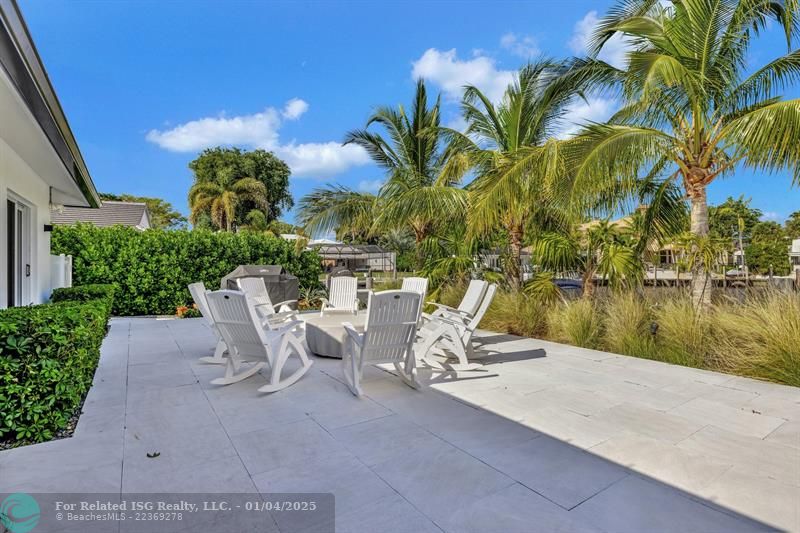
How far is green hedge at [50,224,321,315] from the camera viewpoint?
10.8 metres

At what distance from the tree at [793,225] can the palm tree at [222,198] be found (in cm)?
5330

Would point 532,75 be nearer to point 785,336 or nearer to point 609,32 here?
point 609,32

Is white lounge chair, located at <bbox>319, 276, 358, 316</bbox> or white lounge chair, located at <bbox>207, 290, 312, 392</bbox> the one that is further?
white lounge chair, located at <bbox>319, 276, 358, 316</bbox>

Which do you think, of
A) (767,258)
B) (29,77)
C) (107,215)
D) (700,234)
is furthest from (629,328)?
(767,258)

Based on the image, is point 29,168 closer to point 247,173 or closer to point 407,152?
point 407,152

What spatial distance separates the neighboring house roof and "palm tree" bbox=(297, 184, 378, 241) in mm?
7852

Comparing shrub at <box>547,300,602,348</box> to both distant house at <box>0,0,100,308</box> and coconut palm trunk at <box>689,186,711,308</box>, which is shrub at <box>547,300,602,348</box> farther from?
distant house at <box>0,0,100,308</box>

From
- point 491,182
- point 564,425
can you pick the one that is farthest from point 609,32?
point 564,425

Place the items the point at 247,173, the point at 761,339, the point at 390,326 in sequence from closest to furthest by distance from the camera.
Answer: the point at 390,326 < the point at 761,339 < the point at 247,173

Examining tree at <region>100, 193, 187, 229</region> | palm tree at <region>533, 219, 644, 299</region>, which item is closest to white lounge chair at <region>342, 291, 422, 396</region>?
palm tree at <region>533, 219, 644, 299</region>

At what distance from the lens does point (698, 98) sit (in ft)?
19.8

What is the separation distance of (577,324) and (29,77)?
23.8ft

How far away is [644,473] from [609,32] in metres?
7.34

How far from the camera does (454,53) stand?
16719 mm
